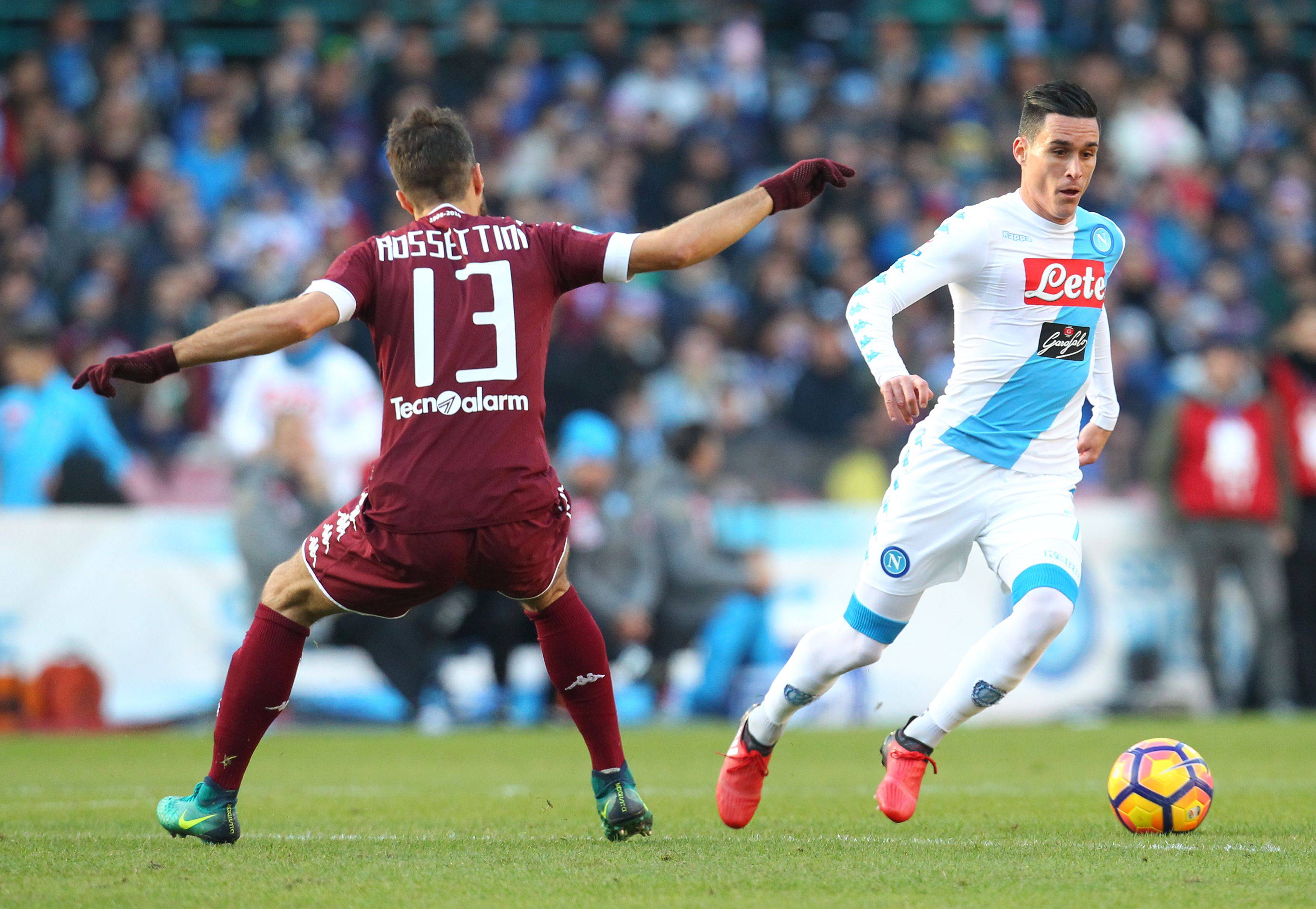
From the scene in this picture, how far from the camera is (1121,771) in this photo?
583cm

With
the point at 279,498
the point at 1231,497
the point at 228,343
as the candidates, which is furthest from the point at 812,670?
the point at 1231,497

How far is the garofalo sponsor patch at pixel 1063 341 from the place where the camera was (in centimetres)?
585


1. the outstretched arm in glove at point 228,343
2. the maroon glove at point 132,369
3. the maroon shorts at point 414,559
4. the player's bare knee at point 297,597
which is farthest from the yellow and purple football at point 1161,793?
the maroon glove at point 132,369

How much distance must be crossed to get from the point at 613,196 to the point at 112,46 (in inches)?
194

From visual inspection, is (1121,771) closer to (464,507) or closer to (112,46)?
(464,507)

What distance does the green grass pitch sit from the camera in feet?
14.4

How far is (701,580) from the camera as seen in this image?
12.0 metres

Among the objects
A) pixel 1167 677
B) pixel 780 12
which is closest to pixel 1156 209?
pixel 780 12

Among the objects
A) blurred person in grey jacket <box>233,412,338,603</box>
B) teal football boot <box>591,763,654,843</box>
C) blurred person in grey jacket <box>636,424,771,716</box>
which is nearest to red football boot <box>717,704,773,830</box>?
teal football boot <box>591,763,654,843</box>

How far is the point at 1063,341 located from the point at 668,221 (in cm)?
1001

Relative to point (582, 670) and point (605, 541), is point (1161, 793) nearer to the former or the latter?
point (582, 670)

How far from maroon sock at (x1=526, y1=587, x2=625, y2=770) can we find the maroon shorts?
26 cm

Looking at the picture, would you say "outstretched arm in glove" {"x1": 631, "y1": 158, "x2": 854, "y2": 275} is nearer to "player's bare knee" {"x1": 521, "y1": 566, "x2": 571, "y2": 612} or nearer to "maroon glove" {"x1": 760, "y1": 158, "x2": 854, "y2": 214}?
"maroon glove" {"x1": 760, "y1": 158, "x2": 854, "y2": 214}

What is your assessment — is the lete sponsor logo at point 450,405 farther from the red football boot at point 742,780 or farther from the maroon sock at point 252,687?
the red football boot at point 742,780
